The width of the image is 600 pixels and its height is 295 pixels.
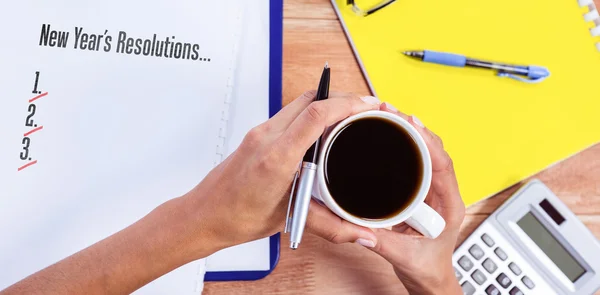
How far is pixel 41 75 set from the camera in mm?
519

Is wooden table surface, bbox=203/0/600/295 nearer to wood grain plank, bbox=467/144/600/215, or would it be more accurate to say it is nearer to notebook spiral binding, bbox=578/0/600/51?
wood grain plank, bbox=467/144/600/215

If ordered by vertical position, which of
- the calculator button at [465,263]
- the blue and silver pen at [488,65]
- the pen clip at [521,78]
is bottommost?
the calculator button at [465,263]

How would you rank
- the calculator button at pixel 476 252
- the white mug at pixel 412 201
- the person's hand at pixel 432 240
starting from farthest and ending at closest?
the calculator button at pixel 476 252, the person's hand at pixel 432 240, the white mug at pixel 412 201

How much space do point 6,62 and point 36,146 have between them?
109 millimetres

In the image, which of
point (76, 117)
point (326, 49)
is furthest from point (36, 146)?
point (326, 49)

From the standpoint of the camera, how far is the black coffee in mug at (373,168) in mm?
398

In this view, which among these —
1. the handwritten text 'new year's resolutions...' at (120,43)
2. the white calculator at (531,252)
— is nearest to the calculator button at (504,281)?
the white calculator at (531,252)

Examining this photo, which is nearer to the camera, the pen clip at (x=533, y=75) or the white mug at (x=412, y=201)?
the white mug at (x=412, y=201)

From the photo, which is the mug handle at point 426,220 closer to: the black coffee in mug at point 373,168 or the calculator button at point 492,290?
the black coffee in mug at point 373,168

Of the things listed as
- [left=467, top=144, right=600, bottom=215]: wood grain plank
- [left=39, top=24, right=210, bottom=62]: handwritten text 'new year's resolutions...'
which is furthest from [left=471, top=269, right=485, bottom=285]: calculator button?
[left=39, top=24, right=210, bottom=62]: handwritten text 'new year's resolutions...'

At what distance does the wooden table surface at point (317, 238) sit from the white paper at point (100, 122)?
80mm

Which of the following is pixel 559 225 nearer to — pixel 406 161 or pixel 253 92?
pixel 406 161

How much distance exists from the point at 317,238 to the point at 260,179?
187mm

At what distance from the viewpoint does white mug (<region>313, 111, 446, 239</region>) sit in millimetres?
369
